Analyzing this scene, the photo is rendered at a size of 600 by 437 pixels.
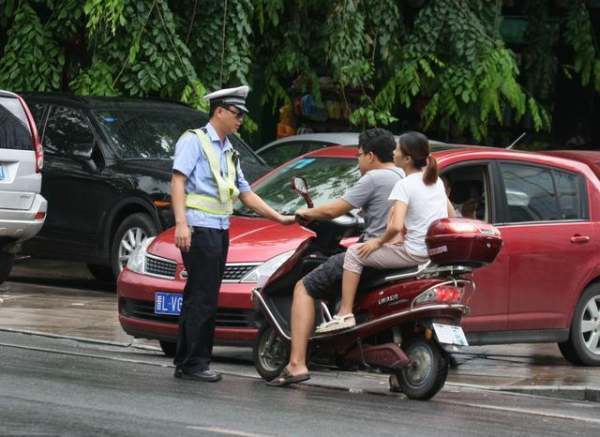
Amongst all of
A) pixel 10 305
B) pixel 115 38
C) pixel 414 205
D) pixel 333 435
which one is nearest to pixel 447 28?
pixel 115 38

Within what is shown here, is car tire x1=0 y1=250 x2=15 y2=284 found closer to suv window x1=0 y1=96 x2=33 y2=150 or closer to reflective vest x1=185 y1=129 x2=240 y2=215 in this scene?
suv window x1=0 y1=96 x2=33 y2=150

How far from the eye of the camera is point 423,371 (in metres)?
10.3

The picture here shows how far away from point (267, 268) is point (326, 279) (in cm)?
102

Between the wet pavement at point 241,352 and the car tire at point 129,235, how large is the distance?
0.40 meters

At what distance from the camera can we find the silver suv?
50.7 ft

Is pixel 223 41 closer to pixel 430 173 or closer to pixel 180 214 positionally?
pixel 180 214

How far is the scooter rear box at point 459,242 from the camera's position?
10.2m

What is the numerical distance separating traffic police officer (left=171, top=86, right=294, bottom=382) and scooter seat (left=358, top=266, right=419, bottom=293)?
0.62m

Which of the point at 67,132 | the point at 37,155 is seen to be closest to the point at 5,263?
the point at 37,155

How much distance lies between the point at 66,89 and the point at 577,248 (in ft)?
Answer: 30.4

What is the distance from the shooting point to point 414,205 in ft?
34.5

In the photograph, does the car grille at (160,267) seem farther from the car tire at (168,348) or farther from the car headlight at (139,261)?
the car tire at (168,348)

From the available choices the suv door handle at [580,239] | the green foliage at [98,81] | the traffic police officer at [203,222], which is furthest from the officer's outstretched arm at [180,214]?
the green foliage at [98,81]

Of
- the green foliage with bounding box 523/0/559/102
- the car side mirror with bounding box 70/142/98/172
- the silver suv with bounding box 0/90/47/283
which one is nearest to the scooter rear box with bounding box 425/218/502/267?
the silver suv with bounding box 0/90/47/283
